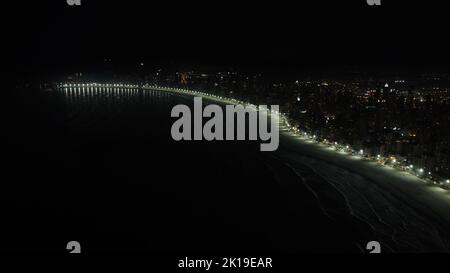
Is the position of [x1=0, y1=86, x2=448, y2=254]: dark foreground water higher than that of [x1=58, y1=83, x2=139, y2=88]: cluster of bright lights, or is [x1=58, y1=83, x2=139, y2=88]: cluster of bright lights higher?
[x1=58, y1=83, x2=139, y2=88]: cluster of bright lights

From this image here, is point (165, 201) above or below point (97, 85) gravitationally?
below

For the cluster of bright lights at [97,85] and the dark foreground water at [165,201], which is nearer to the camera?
the dark foreground water at [165,201]

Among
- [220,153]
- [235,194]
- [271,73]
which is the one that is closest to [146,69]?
[271,73]

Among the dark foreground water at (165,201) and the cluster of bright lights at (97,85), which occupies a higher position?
the cluster of bright lights at (97,85)

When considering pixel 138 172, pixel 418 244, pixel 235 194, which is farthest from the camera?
pixel 138 172

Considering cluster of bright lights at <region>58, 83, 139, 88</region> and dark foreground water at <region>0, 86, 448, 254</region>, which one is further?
cluster of bright lights at <region>58, 83, 139, 88</region>

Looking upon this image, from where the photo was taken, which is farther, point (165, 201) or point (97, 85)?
point (97, 85)
